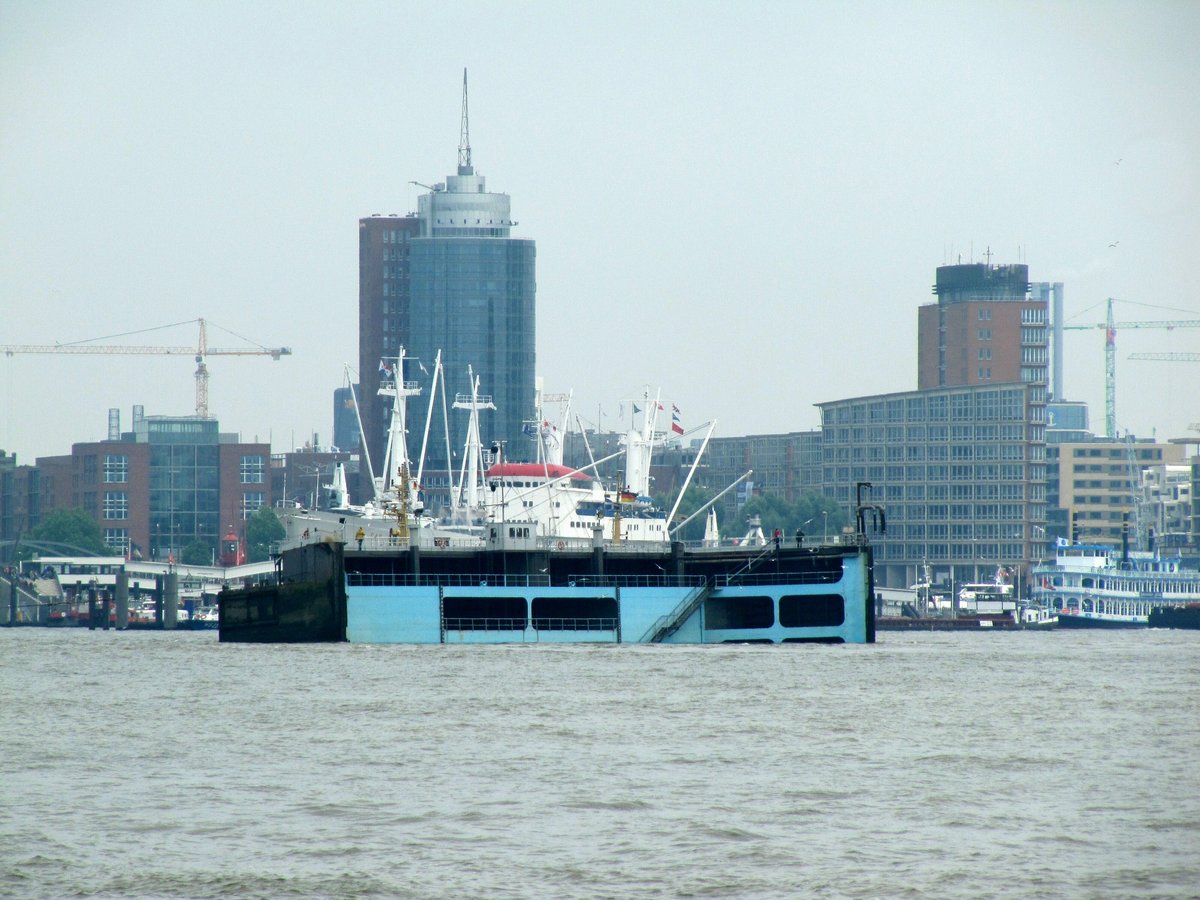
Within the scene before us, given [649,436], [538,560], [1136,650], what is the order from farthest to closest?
[649,436], [1136,650], [538,560]

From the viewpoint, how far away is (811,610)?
352 ft

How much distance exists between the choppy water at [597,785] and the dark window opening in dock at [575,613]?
2568 cm

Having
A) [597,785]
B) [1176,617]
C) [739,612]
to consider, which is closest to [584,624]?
[739,612]

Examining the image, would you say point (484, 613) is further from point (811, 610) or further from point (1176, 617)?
point (1176, 617)

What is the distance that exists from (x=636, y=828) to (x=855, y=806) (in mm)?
5456

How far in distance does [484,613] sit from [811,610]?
16985 millimetres

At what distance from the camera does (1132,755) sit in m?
51.8

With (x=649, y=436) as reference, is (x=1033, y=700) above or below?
below

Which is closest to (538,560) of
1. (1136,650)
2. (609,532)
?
(609,532)

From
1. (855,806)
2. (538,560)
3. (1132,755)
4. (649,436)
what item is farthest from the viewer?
(649,436)

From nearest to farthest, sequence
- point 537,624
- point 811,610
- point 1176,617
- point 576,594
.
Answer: point 576,594
point 537,624
point 811,610
point 1176,617

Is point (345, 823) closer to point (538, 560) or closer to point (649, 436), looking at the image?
point (538, 560)

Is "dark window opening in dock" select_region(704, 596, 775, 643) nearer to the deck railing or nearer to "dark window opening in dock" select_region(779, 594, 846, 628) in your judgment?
"dark window opening in dock" select_region(779, 594, 846, 628)

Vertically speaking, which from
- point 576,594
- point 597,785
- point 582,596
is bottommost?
point 597,785
